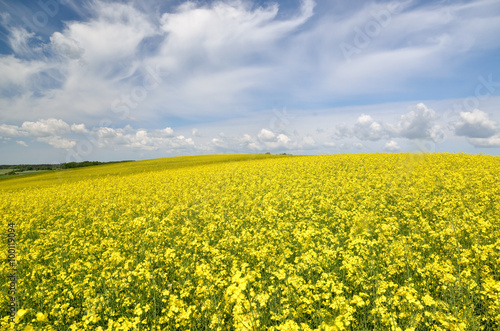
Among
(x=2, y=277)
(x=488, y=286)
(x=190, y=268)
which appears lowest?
(x=2, y=277)

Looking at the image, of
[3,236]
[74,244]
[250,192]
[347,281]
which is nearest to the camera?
[347,281]

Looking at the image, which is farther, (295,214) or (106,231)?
(295,214)

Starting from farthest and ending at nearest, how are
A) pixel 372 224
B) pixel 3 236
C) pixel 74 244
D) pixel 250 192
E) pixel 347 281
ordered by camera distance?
pixel 250 192 → pixel 3 236 → pixel 74 244 → pixel 372 224 → pixel 347 281

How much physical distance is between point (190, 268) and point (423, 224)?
6816mm

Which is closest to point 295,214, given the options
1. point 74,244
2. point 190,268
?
point 190,268

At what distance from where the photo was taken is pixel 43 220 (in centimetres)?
1332

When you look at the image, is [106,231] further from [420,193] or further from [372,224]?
[420,193]

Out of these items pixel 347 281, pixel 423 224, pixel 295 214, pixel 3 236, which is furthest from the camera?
pixel 3 236

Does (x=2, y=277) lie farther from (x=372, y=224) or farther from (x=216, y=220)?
(x=372, y=224)

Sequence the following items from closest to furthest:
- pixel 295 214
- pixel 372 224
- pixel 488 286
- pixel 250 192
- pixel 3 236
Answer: pixel 488 286
pixel 372 224
pixel 295 214
pixel 3 236
pixel 250 192

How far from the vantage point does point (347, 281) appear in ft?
18.3

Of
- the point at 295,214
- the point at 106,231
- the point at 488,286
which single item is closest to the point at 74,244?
the point at 106,231

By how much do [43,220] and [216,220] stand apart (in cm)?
1119

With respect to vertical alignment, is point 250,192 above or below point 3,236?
above
